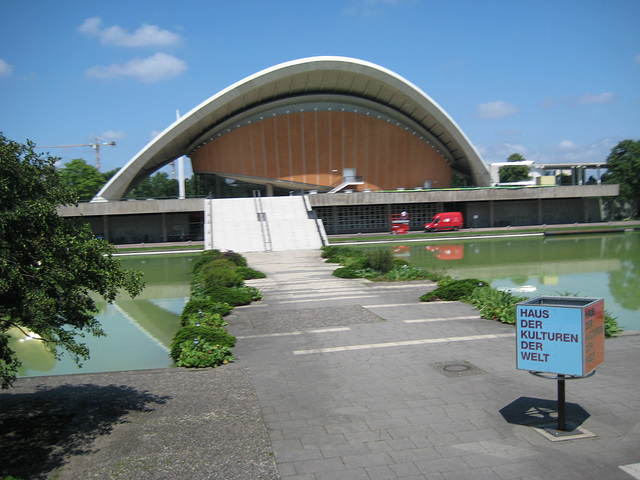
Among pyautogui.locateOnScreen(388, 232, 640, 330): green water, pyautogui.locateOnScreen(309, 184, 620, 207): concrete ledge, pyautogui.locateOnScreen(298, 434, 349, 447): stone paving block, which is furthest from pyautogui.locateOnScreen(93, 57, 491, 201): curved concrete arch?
pyautogui.locateOnScreen(298, 434, 349, 447): stone paving block

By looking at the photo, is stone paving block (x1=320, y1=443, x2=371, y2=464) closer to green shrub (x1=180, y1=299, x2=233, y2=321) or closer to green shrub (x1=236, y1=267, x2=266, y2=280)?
green shrub (x1=180, y1=299, x2=233, y2=321)

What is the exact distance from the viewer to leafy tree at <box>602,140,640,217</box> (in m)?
51.6

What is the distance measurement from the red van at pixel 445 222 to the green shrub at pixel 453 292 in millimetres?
29501

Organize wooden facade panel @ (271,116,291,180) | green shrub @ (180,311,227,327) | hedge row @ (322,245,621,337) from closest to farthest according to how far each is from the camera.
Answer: green shrub @ (180,311,227,327) < hedge row @ (322,245,621,337) < wooden facade panel @ (271,116,291,180)

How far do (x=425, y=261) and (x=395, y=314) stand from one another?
1290 cm

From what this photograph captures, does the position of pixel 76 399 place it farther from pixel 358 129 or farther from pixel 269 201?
pixel 358 129

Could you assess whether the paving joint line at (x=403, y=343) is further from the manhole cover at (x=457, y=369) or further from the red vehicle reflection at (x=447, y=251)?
the red vehicle reflection at (x=447, y=251)

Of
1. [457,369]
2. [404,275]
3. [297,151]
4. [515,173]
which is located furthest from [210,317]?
[515,173]

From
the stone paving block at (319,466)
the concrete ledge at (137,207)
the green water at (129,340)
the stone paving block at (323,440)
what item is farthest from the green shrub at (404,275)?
the concrete ledge at (137,207)

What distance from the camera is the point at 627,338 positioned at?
9.09 meters

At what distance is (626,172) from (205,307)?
52835mm

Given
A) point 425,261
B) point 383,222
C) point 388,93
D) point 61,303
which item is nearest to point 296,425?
point 61,303

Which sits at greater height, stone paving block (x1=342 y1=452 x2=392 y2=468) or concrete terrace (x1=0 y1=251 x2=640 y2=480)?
concrete terrace (x1=0 y1=251 x2=640 y2=480)

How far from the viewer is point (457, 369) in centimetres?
766
